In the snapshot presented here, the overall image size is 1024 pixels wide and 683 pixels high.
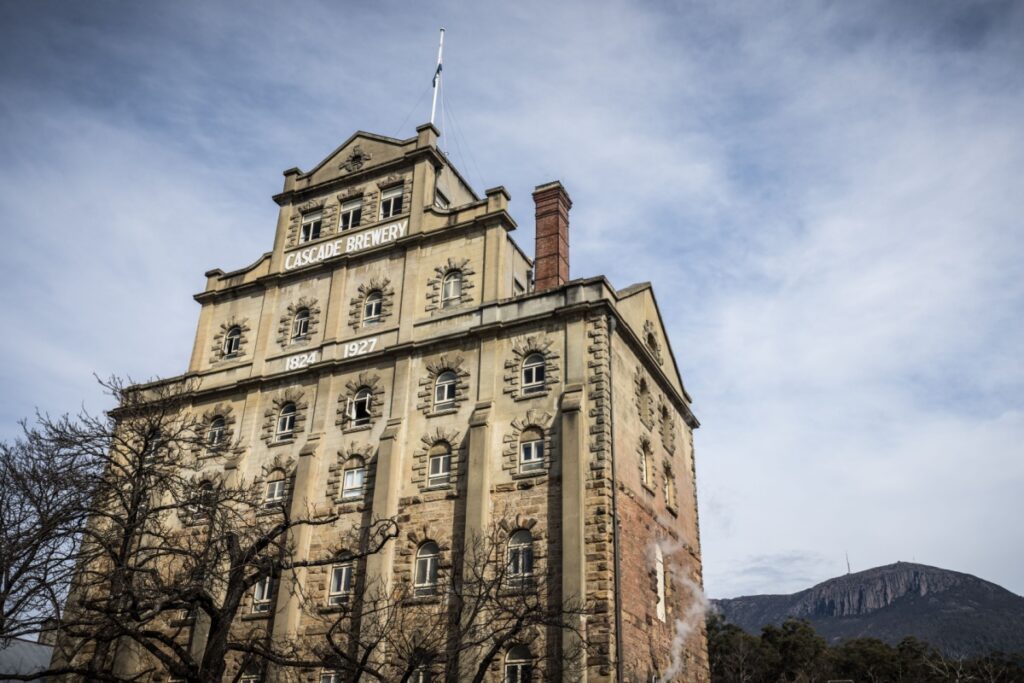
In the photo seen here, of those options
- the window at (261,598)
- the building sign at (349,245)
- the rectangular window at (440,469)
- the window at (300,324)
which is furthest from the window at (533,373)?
the window at (261,598)

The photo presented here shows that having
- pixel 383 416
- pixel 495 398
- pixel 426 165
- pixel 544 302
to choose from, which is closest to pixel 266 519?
pixel 383 416

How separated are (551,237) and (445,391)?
6.54 metres

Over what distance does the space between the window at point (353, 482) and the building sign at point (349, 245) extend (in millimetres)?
8862

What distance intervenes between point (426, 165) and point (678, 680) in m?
20.1

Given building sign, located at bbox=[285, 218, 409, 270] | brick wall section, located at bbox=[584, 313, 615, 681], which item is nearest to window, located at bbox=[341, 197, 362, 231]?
building sign, located at bbox=[285, 218, 409, 270]

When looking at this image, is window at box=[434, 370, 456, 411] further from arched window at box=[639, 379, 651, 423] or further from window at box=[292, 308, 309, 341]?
window at box=[292, 308, 309, 341]

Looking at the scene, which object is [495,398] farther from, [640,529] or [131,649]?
[131,649]

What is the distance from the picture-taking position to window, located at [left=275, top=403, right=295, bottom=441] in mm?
31359

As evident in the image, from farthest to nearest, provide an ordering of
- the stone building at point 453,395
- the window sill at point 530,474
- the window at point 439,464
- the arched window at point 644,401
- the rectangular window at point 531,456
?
the arched window at point 644,401
the window at point 439,464
the rectangular window at point 531,456
the window sill at point 530,474
the stone building at point 453,395

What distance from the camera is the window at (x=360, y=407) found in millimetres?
29938

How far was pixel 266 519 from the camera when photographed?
29.9 meters

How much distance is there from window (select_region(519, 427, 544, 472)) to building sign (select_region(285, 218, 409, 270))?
1023 cm

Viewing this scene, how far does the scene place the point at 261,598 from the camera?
2883 cm

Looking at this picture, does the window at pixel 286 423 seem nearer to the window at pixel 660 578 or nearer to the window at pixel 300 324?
the window at pixel 300 324
